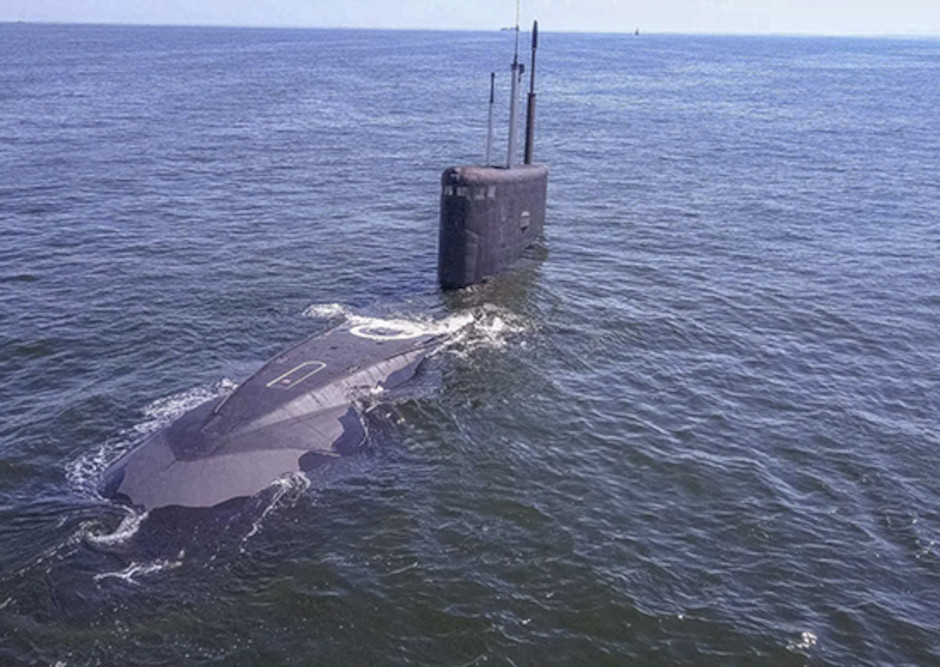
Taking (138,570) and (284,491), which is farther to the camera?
(284,491)

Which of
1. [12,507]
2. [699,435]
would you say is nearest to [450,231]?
[699,435]

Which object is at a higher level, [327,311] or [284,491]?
[327,311]

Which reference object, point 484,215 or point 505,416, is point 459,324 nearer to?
point 484,215

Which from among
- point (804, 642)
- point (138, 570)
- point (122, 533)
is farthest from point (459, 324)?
point (804, 642)

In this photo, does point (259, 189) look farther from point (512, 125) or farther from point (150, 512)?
point (150, 512)

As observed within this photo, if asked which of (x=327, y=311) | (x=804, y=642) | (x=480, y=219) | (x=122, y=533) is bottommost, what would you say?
(x=804, y=642)

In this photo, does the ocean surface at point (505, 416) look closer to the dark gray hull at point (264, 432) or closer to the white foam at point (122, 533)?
the white foam at point (122, 533)
